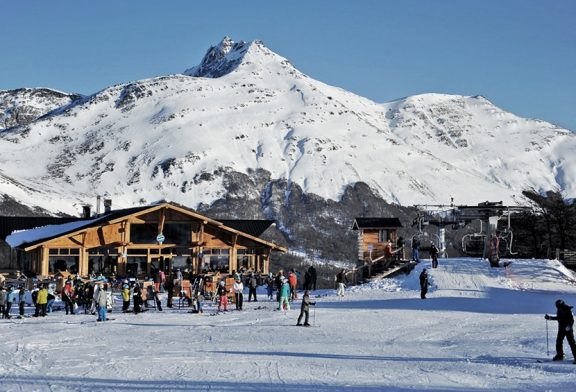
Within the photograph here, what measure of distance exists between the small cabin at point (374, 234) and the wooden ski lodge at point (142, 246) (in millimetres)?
4925

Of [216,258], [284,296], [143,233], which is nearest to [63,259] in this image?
[143,233]

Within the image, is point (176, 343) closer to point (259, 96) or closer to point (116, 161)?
point (116, 161)

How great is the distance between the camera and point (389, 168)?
488 feet

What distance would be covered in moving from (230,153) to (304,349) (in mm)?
122853

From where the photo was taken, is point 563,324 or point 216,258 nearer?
point 563,324

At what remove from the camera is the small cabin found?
133 feet

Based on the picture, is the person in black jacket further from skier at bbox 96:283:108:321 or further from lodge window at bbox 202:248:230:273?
lodge window at bbox 202:248:230:273

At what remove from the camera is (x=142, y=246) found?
128 ft

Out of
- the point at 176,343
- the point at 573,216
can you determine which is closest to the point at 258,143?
the point at 573,216

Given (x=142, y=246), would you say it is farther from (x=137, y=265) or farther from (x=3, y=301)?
(x=3, y=301)

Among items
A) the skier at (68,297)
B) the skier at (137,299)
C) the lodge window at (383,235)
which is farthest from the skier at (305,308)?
the lodge window at (383,235)

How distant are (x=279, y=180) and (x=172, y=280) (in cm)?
10631

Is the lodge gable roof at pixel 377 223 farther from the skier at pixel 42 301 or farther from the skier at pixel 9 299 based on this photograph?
the skier at pixel 9 299

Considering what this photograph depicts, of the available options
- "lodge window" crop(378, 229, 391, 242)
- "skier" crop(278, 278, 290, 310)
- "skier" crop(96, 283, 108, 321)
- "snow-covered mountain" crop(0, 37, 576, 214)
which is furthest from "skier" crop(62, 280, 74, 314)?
"snow-covered mountain" crop(0, 37, 576, 214)
